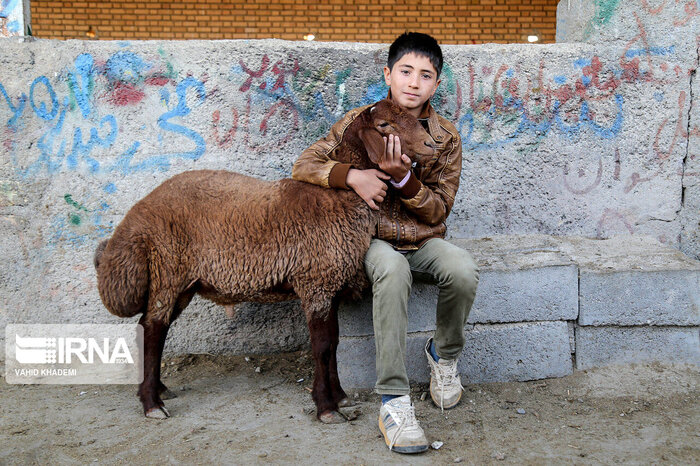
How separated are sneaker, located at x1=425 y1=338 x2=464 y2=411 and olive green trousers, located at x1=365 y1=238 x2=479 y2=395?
0.05m

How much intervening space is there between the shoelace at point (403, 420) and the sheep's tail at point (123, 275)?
141 centimetres

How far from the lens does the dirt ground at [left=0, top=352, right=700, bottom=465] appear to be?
252cm

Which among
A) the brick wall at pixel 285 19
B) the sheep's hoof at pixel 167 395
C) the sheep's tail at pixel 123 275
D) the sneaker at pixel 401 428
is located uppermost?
the brick wall at pixel 285 19

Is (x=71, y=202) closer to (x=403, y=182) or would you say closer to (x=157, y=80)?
(x=157, y=80)

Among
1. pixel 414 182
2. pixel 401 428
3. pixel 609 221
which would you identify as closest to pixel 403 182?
pixel 414 182

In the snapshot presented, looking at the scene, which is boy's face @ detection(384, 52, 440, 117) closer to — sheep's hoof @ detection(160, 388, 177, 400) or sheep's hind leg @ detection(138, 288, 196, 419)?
sheep's hind leg @ detection(138, 288, 196, 419)

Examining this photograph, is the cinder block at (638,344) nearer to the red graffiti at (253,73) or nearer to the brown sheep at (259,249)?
the brown sheep at (259,249)

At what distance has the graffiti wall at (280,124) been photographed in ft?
11.9

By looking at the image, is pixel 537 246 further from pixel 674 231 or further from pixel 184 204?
pixel 184 204

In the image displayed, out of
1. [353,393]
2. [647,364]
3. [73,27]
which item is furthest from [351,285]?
[73,27]

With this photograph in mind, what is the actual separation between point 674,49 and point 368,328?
2.71m

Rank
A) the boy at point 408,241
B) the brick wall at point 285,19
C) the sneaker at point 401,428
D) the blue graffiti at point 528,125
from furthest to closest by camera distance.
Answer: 1. the brick wall at point 285,19
2. the blue graffiti at point 528,125
3. the boy at point 408,241
4. the sneaker at point 401,428

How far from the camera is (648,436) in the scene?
2.66m

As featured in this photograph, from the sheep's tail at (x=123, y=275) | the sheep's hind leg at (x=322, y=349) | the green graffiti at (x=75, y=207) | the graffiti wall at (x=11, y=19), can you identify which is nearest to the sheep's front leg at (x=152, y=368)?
the sheep's tail at (x=123, y=275)
